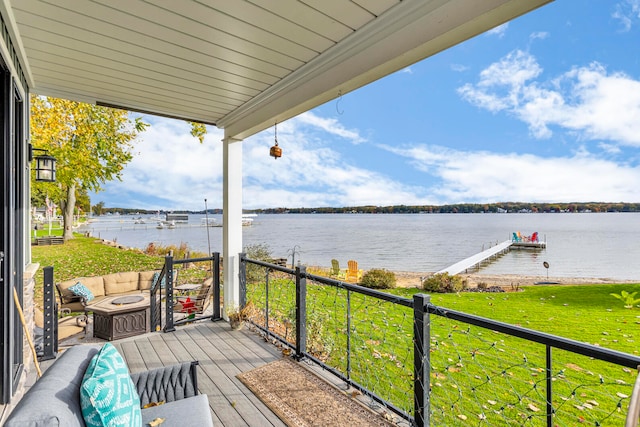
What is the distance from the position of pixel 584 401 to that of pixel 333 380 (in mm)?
2644

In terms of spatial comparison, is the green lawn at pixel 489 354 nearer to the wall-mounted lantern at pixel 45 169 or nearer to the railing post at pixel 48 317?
the railing post at pixel 48 317

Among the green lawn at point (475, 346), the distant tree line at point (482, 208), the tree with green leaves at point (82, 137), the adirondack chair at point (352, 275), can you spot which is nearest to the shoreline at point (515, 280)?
the adirondack chair at point (352, 275)

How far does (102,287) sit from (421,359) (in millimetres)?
6021

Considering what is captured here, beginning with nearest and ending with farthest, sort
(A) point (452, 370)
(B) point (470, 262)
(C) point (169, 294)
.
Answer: (A) point (452, 370)
(C) point (169, 294)
(B) point (470, 262)

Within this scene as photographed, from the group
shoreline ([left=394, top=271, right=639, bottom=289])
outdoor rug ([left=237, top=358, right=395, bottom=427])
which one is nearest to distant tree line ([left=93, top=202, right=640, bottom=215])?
shoreline ([left=394, top=271, right=639, bottom=289])

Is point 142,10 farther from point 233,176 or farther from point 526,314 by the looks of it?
Answer: point 526,314

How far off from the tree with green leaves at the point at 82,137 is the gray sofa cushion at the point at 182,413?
6.41 metres

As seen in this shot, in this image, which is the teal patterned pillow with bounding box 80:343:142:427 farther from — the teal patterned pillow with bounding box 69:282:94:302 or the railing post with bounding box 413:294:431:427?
the teal patterned pillow with bounding box 69:282:94:302

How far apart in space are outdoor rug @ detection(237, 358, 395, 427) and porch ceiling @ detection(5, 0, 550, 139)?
2.41m

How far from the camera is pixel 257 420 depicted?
228 centimetres

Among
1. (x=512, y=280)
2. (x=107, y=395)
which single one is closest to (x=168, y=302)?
(x=107, y=395)

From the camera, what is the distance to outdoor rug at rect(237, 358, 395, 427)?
→ 224 cm

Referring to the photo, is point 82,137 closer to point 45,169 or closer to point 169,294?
point 45,169

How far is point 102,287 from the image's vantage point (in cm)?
586
